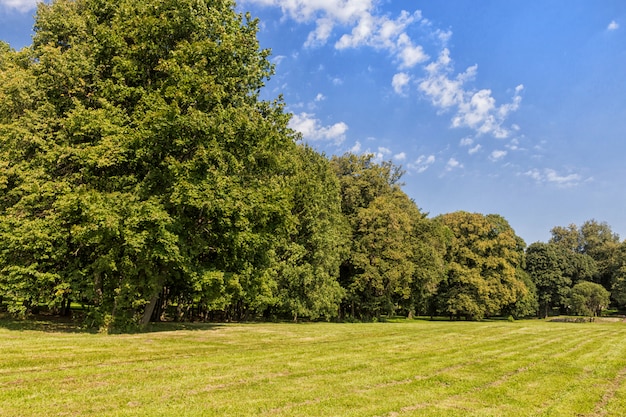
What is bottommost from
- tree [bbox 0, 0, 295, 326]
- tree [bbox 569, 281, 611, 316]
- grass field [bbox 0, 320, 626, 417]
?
grass field [bbox 0, 320, 626, 417]

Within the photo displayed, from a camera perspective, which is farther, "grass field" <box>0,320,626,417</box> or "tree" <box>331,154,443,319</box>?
"tree" <box>331,154,443,319</box>

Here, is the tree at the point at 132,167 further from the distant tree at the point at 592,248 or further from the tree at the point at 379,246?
the distant tree at the point at 592,248

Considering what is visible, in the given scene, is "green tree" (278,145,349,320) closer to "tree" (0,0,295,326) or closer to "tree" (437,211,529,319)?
"tree" (0,0,295,326)

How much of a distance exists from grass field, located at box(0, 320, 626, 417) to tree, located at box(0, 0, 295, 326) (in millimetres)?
3149

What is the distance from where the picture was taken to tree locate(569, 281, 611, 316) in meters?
65.3

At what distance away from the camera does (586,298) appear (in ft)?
213

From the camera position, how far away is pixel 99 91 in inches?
704

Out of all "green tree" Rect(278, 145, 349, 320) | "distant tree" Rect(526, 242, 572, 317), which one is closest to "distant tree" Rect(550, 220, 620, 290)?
"distant tree" Rect(526, 242, 572, 317)

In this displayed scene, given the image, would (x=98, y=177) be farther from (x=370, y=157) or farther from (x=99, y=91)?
(x=370, y=157)

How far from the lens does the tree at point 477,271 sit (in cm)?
5006

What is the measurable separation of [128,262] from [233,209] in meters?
4.43

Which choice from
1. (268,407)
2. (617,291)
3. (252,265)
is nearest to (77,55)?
(252,265)

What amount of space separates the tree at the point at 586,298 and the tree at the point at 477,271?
17.5 m

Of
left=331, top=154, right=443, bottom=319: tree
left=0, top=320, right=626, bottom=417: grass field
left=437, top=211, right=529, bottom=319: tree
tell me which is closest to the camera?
left=0, top=320, right=626, bottom=417: grass field
